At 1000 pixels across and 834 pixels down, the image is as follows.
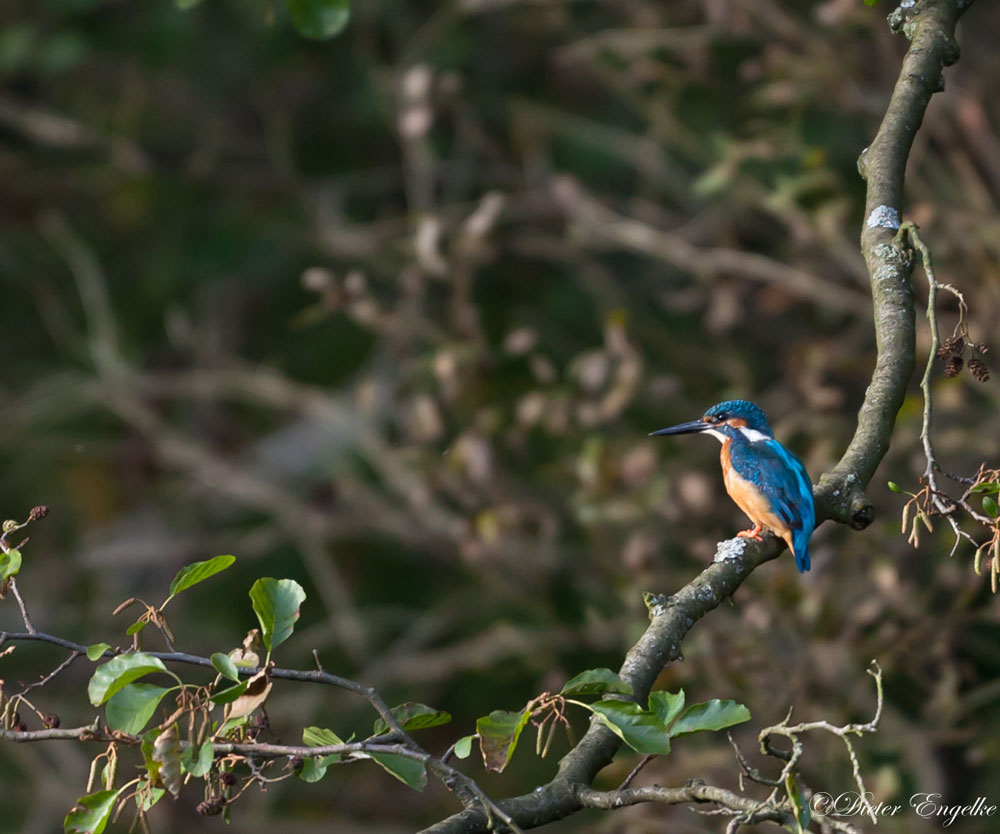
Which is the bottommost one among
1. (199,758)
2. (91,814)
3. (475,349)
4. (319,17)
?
(475,349)

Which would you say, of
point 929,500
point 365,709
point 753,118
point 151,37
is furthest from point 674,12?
point 929,500

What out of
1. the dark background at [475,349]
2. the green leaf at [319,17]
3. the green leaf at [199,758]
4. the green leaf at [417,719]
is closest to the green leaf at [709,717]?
the green leaf at [417,719]

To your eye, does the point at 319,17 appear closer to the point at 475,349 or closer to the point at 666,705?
the point at 666,705

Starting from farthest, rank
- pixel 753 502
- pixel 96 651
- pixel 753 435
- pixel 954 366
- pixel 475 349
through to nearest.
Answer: pixel 475 349 → pixel 753 435 → pixel 753 502 → pixel 954 366 → pixel 96 651

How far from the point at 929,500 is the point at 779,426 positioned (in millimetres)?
2254

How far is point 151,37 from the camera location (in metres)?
5.27

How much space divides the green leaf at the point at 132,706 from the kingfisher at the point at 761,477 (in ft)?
3.08

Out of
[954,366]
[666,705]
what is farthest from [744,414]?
[666,705]

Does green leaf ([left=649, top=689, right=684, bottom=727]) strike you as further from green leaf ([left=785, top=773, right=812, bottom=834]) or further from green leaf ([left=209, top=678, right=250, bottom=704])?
green leaf ([left=209, top=678, right=250, bottom=704])

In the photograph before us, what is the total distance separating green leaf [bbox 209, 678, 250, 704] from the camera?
1217 mm

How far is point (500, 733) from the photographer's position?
1309 millimetres

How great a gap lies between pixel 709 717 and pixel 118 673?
62 cm

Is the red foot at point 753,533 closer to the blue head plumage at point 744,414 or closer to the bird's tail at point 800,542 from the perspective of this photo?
the bird's tail at point 800,542

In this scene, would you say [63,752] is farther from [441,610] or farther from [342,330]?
[342,330]
